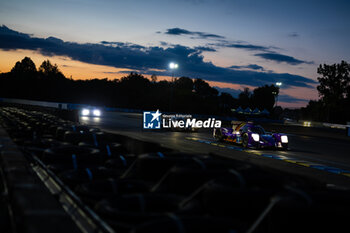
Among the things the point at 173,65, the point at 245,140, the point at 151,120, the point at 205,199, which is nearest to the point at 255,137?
the point at 245,140

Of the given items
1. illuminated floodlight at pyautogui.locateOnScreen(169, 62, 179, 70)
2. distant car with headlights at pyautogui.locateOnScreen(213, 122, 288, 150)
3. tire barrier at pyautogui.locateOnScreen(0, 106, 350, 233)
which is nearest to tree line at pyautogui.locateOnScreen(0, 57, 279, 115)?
illuminated floodlight at pyautogui.locateOnScreen(169, 62, 179, 70)

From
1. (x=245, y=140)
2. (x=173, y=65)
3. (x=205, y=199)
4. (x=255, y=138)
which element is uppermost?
(x=173, y=65)

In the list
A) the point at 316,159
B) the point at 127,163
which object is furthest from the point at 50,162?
the point at 316,159

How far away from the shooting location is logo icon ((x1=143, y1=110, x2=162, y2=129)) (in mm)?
25109

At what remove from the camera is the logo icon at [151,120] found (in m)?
25.1

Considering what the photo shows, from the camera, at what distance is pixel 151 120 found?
2581 centimetres

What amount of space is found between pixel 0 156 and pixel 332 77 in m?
105

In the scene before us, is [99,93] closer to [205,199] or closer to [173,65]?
[173,65]

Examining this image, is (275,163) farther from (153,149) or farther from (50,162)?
(50,162)

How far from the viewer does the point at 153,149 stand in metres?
7.73

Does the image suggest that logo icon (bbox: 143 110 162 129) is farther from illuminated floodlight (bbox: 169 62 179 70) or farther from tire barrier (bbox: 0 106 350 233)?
illuminated floodlight (bbox: 169 62 179 70)

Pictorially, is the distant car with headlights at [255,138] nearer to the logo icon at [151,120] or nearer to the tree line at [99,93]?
the logo icon at [151,120]

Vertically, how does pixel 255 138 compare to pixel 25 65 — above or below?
below

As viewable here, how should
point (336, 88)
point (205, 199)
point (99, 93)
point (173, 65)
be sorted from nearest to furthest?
point (205, 199) < point (173, 65) < point (336, 88) < point (99, 93)
